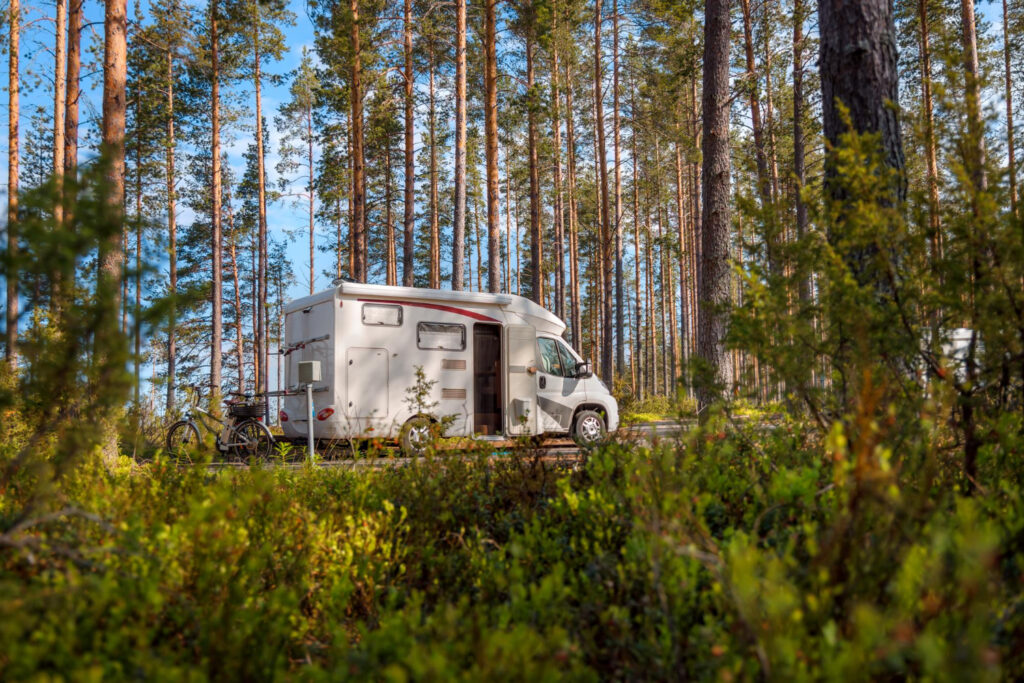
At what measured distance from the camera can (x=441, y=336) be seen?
457 inches

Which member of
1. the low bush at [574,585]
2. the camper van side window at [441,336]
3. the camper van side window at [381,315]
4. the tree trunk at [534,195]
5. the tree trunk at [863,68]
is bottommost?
the low bush at [574,585]

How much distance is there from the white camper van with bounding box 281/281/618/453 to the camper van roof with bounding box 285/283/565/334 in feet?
0.06

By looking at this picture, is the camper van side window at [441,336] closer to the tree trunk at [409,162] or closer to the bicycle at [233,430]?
the bicycle at [233,430]

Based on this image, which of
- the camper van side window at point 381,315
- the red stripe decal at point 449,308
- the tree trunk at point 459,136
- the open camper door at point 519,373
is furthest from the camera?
the tree trunk at point 459,136

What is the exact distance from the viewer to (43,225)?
2.58 meters

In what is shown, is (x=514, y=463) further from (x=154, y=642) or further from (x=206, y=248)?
(x=206, y=248)

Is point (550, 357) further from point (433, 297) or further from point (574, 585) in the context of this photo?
point (574, 585)

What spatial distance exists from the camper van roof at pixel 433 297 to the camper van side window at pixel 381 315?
0.18 meters

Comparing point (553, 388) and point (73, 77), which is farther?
point (73, 77)

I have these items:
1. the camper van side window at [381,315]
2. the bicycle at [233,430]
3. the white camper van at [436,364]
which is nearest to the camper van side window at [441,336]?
the white camper van at [436,364]

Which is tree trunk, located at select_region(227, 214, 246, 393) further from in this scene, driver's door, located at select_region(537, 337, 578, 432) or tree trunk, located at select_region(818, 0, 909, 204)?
tree trunk, located at select_region(818, 0, 909, 204)

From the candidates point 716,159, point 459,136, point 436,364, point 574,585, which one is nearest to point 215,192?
point 459,136

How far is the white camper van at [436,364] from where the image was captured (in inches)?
420

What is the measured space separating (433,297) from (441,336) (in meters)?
0.68
